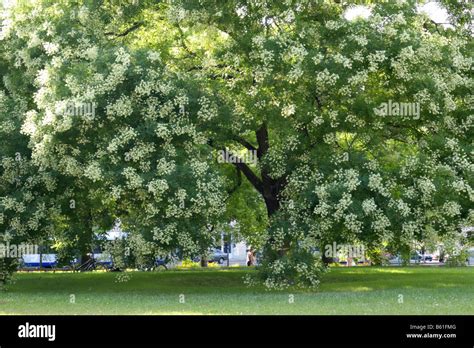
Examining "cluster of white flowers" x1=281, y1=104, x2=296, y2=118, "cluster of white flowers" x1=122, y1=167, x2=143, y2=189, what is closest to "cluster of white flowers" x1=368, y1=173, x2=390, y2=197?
"cluster of white flowers" x1=281, y1=104, x2=296, y2=118

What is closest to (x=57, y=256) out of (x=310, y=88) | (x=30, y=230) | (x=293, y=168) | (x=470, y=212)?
(x=30, y=230)

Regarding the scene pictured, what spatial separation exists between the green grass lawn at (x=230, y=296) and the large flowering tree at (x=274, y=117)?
77.3 inches

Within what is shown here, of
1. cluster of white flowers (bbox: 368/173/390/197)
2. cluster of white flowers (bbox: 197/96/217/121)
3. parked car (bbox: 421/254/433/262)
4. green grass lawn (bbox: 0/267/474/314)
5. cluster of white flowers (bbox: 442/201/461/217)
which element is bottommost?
parked car (bbox: 421/254/433/262)

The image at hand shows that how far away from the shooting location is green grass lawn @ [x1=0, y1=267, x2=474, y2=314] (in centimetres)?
2138

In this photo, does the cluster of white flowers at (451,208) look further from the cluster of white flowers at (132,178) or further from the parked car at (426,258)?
the parked car at (426,258)

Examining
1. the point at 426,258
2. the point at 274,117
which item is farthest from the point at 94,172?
the point at 426,258

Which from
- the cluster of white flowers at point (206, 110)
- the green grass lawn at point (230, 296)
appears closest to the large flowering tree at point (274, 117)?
the cluster of white flowers at point (206, 110)

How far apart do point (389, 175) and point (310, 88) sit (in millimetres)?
4179

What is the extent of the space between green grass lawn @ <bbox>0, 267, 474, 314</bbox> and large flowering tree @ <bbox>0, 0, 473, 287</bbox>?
196 cm

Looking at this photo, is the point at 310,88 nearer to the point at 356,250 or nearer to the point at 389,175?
the point at 389,175

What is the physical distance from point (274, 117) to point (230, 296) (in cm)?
664

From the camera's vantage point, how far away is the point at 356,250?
28.8m

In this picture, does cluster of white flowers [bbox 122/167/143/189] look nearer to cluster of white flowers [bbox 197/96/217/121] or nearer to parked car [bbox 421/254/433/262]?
cluster of white flowers [bbox 197/96/217/121]

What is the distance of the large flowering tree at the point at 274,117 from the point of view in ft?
85.4
